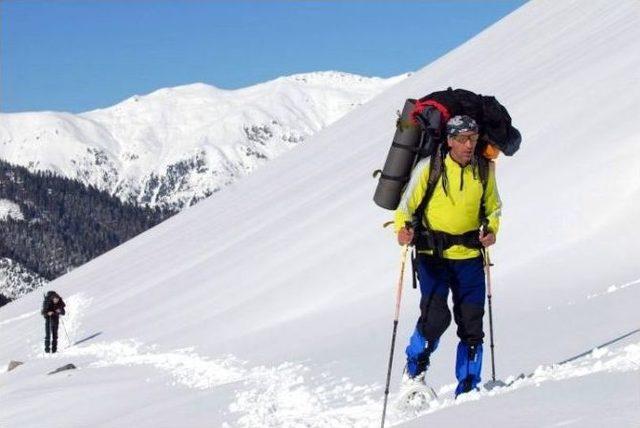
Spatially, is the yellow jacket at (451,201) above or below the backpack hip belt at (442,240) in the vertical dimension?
above

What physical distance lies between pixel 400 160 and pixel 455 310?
1.29m

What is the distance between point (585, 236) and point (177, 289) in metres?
15.2

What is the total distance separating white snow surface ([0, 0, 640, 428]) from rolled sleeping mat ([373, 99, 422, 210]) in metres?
1.66

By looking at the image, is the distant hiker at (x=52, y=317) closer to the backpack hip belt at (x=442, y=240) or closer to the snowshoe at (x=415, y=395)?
the snowshoe at (x=415, y=395)

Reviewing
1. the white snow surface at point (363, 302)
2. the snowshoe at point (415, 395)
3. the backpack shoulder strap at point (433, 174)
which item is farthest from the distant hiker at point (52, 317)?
the backpack shoulder strap at point (433, 174)

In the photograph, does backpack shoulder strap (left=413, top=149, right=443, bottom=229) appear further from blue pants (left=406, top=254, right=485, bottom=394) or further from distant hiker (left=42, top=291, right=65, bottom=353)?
distant hiker (left=42, top=291, right=65, bottom=353)

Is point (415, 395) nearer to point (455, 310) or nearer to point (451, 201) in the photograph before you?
point (455, 310)

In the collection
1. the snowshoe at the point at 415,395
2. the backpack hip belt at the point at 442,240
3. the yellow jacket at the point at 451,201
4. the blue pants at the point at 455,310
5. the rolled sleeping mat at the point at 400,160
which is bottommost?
the snowshoe at the point at 415,395

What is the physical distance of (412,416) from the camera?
6.47m

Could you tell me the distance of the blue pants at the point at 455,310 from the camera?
650cm

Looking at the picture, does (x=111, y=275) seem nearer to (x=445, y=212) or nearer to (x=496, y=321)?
(x=496, y=321)

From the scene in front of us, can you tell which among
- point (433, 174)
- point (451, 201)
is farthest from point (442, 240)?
point (433, 174)

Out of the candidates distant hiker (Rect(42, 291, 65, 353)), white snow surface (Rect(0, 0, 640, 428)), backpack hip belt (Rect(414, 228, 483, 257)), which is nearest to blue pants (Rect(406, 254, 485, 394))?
backpack hip belt (Rect(414, 228, 483, 257))

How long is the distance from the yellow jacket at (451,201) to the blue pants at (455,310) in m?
0.13
